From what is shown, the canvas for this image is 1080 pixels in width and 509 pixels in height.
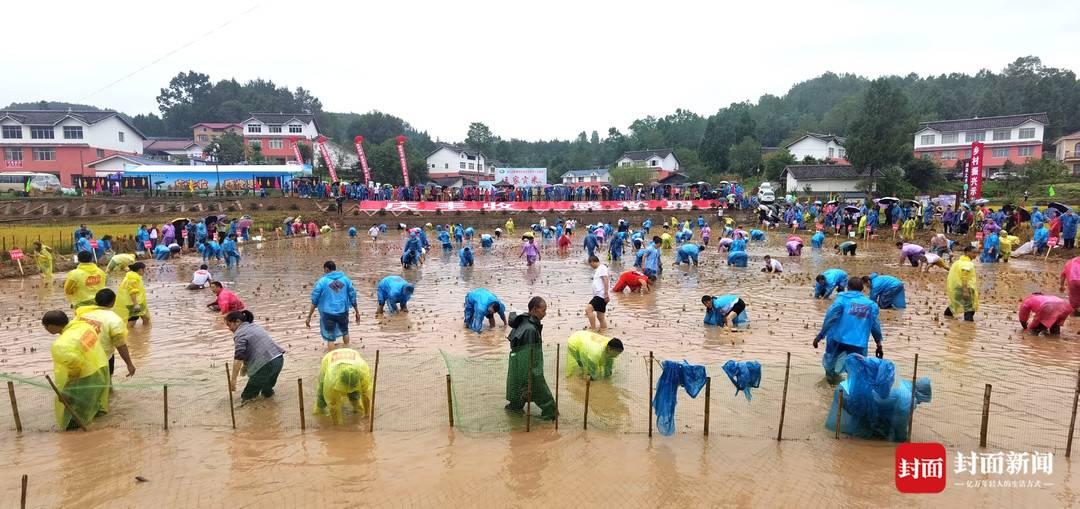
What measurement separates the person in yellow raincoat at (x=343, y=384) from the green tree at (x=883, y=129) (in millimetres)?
50901

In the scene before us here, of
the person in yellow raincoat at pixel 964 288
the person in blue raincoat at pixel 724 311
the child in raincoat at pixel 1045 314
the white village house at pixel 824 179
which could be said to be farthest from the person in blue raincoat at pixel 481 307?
the white village house at pixel 824 179

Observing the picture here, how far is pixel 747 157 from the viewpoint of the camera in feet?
205

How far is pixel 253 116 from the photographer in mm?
67750

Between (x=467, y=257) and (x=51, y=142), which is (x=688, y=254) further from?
(x=51, y=142)

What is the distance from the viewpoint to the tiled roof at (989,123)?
194 ft

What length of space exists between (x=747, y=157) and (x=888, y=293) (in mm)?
51752

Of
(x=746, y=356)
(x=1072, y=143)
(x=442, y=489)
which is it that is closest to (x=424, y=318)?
(x=746, y=356)

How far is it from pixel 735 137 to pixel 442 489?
66.8m

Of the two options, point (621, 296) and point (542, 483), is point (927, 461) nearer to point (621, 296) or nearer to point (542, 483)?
point (542, 483)

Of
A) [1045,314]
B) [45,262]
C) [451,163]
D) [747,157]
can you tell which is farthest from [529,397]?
[451,163]

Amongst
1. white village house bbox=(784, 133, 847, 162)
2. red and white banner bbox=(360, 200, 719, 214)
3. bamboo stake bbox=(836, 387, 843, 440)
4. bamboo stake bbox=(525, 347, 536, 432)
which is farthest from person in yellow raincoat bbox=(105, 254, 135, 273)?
white village house bbox=(784, 133, 847, 162)

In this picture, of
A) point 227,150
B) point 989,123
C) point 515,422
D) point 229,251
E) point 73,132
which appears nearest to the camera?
point 515,422

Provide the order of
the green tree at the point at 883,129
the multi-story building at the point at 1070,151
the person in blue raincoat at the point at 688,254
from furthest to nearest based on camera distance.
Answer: the multi-story building at the point at 1070,151, the green tree at the point at 883,129, the person in blue raincoat at the point at 688,254

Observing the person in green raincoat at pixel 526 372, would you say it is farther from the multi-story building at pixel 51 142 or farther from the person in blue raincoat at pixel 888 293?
the multi-story building at pixel 51 142
